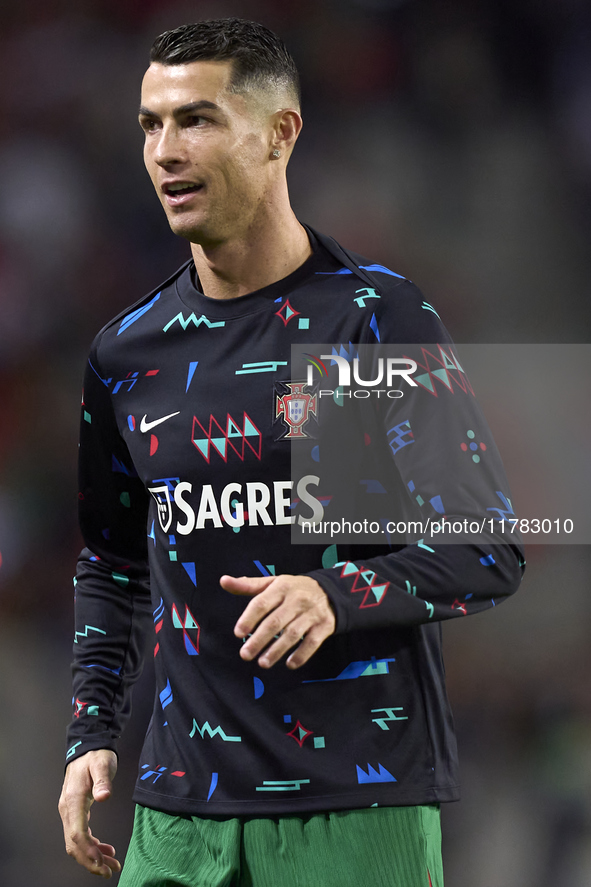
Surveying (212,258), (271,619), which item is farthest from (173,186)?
(271,619)

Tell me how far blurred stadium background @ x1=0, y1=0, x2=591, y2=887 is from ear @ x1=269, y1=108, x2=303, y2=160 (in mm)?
931

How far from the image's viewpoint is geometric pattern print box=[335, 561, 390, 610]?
1.07 m

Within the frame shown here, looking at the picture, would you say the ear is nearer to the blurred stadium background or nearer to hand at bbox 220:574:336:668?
hand at bbox 220:574:336:668

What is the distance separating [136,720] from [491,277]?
50.2 inches

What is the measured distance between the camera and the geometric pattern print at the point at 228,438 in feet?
4.17

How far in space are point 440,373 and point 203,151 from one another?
0.42 m

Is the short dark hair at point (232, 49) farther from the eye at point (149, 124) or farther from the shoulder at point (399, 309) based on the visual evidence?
the shoulder at point (399, 309)

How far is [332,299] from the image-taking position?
4.33 ft

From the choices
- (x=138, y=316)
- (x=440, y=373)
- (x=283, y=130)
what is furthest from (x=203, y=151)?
(x=440, y=373)

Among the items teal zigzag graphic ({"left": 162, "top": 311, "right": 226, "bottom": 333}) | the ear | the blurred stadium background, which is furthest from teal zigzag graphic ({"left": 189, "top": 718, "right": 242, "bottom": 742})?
the blurred stadium background

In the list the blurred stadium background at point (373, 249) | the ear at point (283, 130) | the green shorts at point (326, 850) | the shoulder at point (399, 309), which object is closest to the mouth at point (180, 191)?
the ear at point (283, 130)

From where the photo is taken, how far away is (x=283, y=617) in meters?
0.99

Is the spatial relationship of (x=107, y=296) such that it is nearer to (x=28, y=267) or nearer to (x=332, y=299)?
(x=28, y=267)

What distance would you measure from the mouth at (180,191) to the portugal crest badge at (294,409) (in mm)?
272
